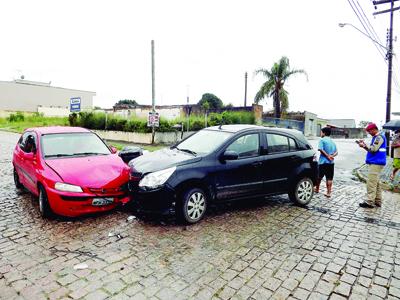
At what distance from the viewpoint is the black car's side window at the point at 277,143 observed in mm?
5961

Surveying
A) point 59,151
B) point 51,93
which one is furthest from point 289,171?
point 51,93

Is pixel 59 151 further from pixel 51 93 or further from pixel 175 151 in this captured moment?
pixel 51 93

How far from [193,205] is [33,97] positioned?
62829 mm

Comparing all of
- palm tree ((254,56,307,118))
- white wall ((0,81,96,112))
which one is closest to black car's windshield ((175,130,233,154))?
palm tree ((254,56,307,118))

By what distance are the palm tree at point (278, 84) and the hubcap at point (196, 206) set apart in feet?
88.5

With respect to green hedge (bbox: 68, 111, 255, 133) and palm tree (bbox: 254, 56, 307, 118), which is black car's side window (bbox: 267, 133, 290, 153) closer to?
green hedge (bbox: 68, 111, 255, 133)

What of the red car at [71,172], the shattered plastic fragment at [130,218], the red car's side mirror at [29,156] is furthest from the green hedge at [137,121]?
the shattered plastic fragment at [130,218]

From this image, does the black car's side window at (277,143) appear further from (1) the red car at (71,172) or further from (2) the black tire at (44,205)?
(2) the black tire at (44,205)

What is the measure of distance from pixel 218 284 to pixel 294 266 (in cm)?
113

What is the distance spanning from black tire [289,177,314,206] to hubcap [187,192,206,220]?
2302mm

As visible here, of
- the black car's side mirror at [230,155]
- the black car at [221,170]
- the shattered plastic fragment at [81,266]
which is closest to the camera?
the shattered plastic fragment at [81,266]

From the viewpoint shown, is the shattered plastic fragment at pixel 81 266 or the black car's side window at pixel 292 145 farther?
the black car's side window at pixel 292 145

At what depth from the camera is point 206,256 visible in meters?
3.90

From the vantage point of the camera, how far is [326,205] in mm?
6562
